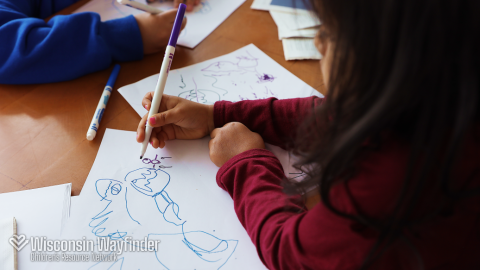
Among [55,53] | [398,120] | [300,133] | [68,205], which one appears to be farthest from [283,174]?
[55,53]

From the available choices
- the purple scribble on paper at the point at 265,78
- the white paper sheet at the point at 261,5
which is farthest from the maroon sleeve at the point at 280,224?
the white paper sheet at the point at 261,5

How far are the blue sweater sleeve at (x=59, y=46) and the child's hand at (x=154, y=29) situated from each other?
0.02m

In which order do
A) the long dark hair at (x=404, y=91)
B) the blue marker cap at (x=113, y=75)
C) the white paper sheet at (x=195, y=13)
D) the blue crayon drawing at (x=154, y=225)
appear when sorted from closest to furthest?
the long dark hair at (x=404, y=91), the blue crayon drawing at (x=154, y=225), the blue marker cap at (x=113, y=75), the white paper sheet at (x=195, y=13)

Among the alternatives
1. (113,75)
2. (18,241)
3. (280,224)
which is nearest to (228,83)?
(113,75)

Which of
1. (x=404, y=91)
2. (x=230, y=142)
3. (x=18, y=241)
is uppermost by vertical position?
(x=404, y=91)

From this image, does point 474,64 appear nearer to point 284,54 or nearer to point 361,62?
point 361,62

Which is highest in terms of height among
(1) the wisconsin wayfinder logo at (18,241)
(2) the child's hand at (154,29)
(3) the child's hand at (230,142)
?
(2) the child's hand at (154,29)

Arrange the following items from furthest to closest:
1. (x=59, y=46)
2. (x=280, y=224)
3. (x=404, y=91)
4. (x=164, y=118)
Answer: (x=59, y=46)
(x=164, y=118)
(x=280, y=224)
(x=404, y=91)

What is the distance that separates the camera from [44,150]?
0.54 meters

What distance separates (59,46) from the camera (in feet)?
2.09

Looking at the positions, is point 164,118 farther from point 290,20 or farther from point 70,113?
point 290,20

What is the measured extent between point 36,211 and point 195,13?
Result: 61 cm

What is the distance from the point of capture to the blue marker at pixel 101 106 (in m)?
0.55

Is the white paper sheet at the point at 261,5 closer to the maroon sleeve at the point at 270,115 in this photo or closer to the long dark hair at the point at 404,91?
the maroon sleeve at the point at 270,115
